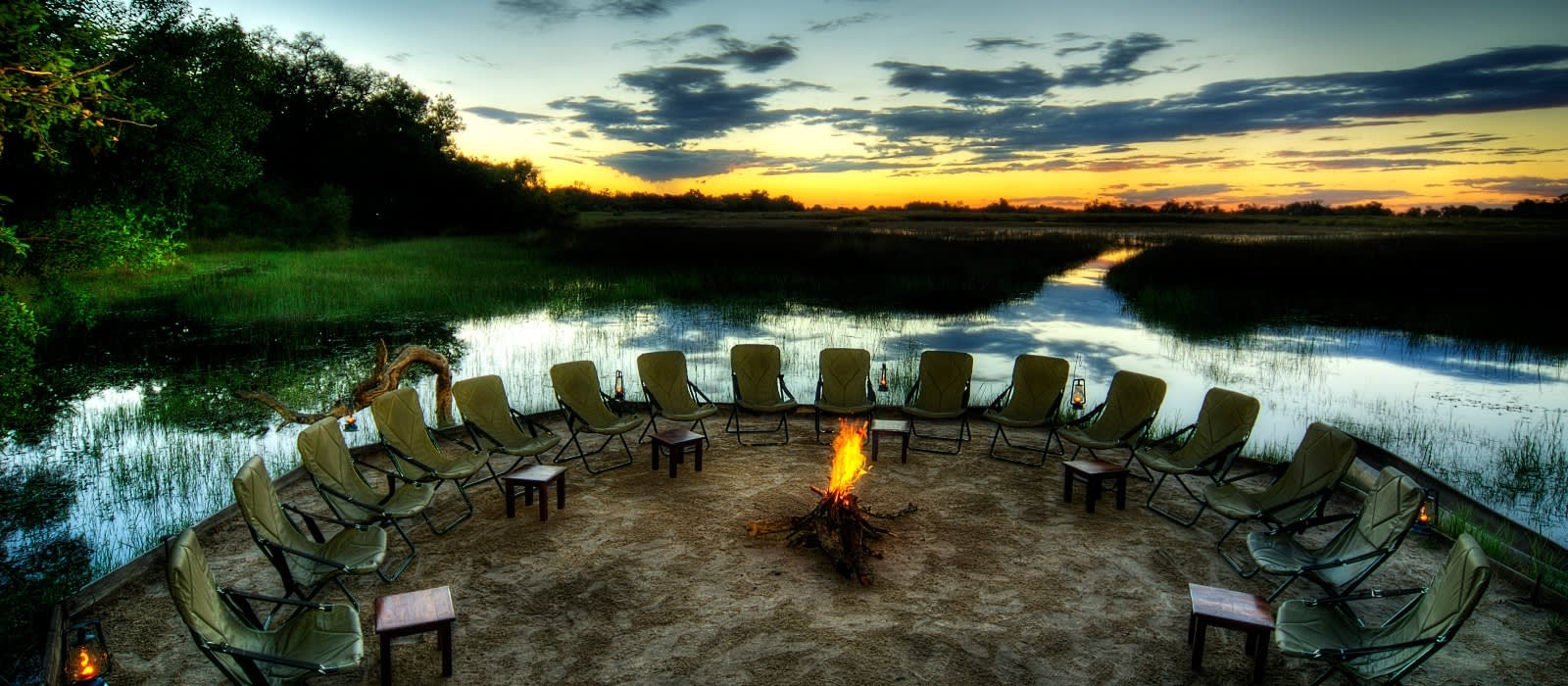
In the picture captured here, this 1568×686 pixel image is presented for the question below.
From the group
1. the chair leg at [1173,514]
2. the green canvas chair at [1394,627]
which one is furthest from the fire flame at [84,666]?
the chair leg at [1173,514]

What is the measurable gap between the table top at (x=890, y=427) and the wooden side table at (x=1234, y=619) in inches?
132

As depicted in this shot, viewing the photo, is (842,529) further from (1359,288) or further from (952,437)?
(1359,288)

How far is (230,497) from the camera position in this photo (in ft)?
25.3

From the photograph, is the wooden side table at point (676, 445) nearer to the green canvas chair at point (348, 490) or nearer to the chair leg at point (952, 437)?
the green canvas chair at point (348, 490)

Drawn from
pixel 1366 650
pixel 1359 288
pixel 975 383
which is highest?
pixel 1366 650

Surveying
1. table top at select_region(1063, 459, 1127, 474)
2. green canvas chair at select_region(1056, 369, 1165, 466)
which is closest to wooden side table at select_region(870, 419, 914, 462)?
green canvas chair at select_region(1056, 369, 1165, 466)

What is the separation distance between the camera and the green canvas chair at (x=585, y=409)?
24.4 ft

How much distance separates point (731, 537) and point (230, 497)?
5.35 metres

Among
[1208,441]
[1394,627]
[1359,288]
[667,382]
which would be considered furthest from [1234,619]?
[1359,288]

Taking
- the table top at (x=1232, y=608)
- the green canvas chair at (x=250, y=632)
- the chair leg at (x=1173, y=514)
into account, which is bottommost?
the chair leg at (x=1173, y=514)

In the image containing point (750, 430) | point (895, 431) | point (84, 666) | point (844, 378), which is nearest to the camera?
point (84, 666)

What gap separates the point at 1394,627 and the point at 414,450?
6514mm

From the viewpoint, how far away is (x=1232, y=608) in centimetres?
405

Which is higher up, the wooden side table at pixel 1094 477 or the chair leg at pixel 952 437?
the wooden side table at pixel 1094 477
